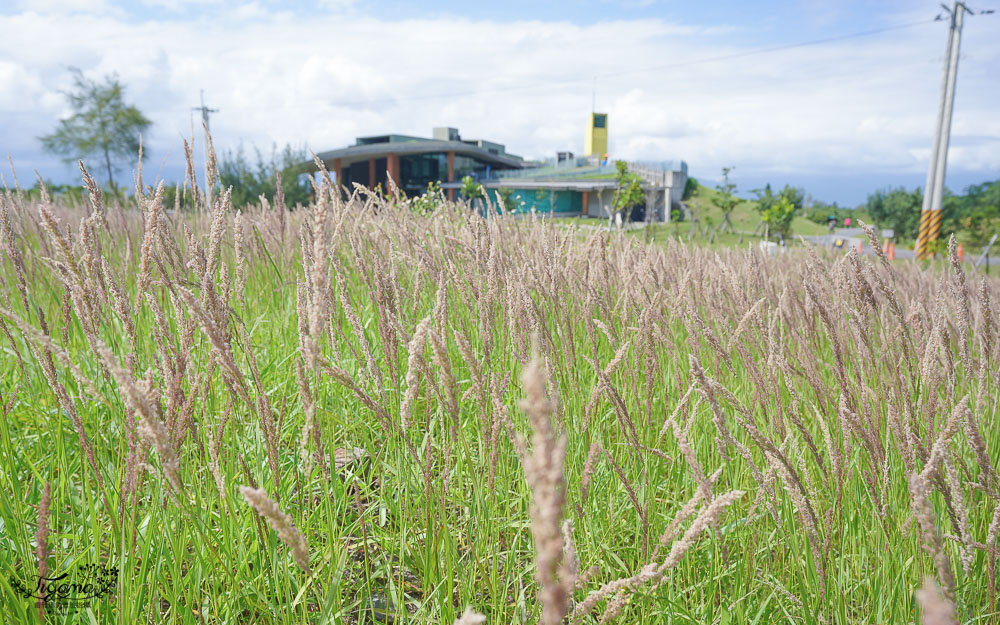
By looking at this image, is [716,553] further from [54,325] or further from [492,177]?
[492,177]

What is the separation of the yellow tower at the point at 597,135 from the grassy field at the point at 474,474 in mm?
57246

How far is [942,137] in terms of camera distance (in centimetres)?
1666

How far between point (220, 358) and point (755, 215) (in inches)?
1517

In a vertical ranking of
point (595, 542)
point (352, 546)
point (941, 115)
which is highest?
point (941, 115)

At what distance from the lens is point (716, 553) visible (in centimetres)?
151

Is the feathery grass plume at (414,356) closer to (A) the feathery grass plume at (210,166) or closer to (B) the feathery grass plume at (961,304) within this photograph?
(A) the feathery grass plume at (210,166)

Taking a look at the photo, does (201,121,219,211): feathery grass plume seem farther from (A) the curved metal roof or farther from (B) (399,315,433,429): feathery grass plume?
(A) the curved metal roof

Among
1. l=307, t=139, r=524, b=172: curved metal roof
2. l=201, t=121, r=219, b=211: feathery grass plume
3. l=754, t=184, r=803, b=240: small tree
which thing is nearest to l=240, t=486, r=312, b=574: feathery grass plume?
l=201, t=121, r=219, b=211: feathery grass plume

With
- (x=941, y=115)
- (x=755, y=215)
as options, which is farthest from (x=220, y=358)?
(x=755, y=215)

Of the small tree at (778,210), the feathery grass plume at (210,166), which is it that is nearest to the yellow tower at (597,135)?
the small tree at (778,210)

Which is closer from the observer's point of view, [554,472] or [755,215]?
[554,472]

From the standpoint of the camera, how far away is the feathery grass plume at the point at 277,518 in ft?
1.95

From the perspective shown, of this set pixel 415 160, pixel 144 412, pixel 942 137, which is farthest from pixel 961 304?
pixel 415 160

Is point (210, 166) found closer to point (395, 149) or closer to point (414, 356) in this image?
point (414, 356)
